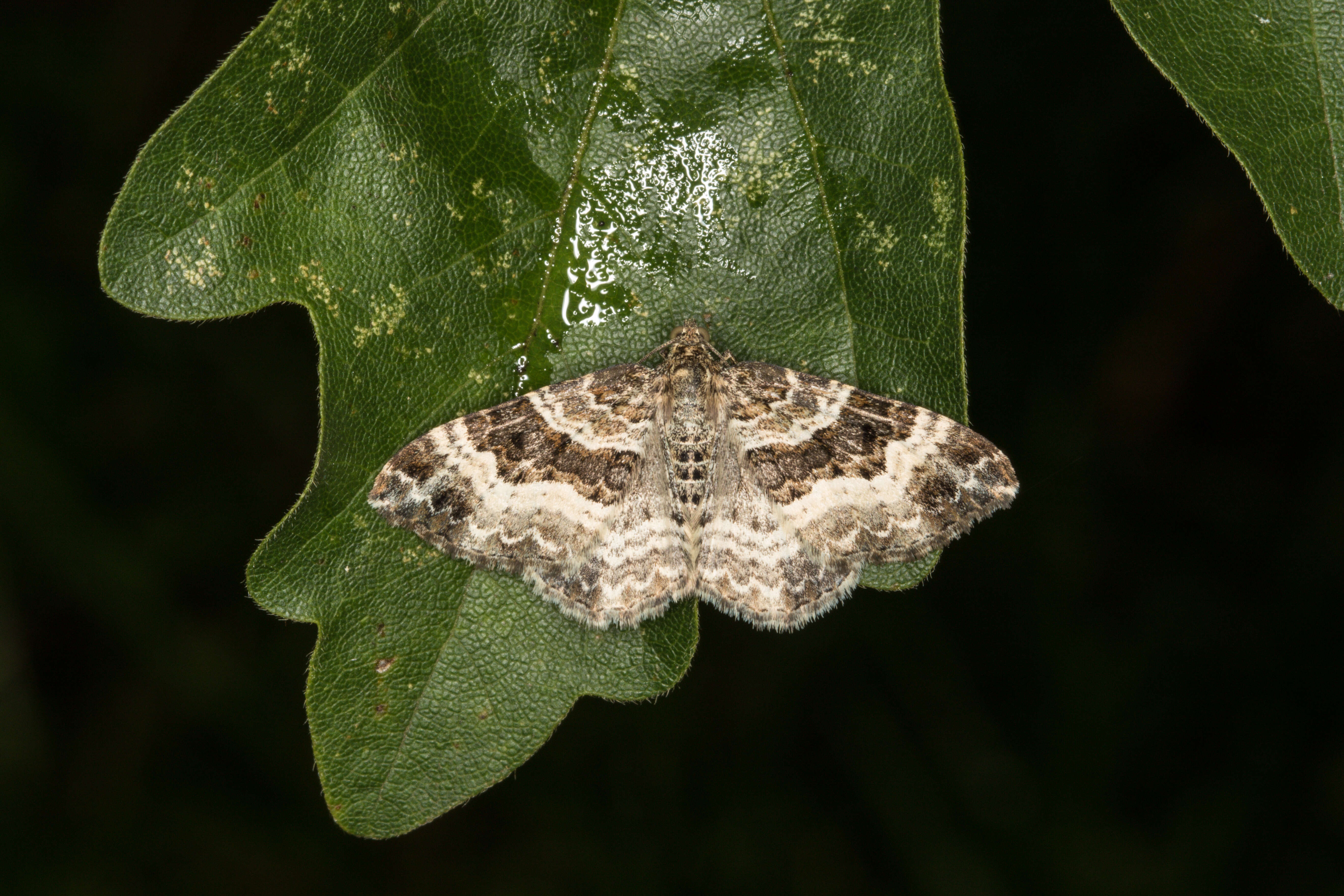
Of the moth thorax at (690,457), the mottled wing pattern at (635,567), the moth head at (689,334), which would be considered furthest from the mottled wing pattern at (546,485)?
the moth head at (689,334)

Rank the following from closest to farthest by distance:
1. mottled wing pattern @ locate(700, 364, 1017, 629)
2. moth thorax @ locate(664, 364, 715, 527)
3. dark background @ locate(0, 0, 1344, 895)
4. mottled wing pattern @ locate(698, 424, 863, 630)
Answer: mottled wing pattern @ locate(700, 364, 1017, 629)
mottled wing pattern @ locate(698, 424, 863, 630)
moth thorax @ locate(664, 364, 715, 527)
dark background @ locate(0, 0, 1344, 895)

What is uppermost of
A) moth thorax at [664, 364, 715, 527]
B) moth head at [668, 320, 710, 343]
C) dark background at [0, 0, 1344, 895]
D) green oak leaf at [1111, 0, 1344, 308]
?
green oak leaf at [1111, 0, 1344, 308]

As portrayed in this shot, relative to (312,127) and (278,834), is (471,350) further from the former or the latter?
(278,834)

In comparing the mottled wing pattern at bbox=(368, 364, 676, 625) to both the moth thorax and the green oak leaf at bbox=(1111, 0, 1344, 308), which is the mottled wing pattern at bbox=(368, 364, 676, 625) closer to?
the moth thorax

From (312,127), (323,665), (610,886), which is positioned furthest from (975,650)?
(312,127)

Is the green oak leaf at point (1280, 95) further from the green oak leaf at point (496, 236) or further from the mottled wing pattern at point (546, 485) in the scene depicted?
the mottled wing pattern at point (546, 485)

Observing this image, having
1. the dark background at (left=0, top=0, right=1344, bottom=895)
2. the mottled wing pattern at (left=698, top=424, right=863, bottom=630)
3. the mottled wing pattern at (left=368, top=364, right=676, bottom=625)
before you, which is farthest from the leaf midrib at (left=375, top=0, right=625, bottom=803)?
the dark background at (left=0, top=0, right=1344, bottom=895)

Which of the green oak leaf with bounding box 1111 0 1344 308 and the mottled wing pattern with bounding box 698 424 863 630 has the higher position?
the green oak leaf with bounding box 1111 0 1344 308
